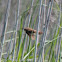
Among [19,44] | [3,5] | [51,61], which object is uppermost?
[3,5]

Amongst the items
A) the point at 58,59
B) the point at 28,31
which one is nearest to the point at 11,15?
the point at 58,59

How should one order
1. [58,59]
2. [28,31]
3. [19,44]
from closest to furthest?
1. [28,31]
2. [19,44]
3. [58,59]

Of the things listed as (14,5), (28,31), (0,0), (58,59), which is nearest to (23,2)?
(14,5)

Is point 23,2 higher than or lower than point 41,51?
higher

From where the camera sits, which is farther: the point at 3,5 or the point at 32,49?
the point at 3,5

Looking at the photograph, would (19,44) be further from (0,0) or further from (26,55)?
(0,0)

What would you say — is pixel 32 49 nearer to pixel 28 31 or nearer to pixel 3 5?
pixel 28 31

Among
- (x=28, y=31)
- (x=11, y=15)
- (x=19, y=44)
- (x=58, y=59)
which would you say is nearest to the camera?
(x=28, y=31)

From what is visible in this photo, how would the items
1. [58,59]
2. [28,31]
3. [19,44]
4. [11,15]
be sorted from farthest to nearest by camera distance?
1. [11,15]
2. [58,59]
3. [19,44]
4. [28,31]

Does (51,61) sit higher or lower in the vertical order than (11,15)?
lower
